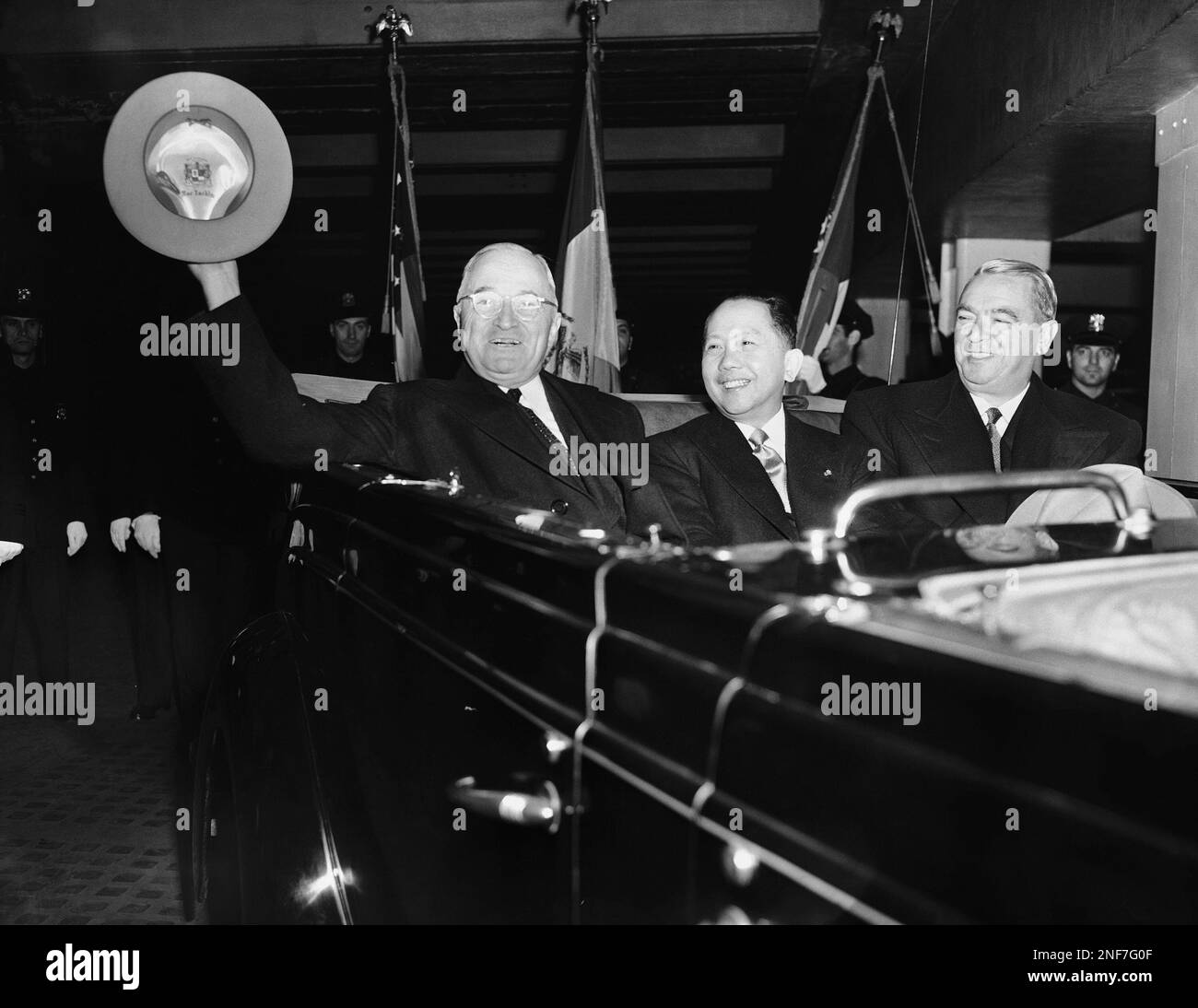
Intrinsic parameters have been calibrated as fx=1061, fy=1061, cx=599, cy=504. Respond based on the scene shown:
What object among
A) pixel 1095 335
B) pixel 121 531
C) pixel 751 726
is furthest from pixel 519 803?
pixel 1095 335

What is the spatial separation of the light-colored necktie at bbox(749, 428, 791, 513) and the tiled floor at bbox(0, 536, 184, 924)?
1.71 meters

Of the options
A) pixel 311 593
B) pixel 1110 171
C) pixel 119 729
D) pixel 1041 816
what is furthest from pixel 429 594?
pixel 1110 171

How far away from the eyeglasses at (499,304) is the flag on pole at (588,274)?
9.35 ft

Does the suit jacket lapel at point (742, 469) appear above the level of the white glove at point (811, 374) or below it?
below

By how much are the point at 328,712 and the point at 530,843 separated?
66 centimetres

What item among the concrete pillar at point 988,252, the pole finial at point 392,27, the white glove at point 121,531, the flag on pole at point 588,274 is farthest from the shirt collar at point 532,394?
the concrete pillar at point 988,252

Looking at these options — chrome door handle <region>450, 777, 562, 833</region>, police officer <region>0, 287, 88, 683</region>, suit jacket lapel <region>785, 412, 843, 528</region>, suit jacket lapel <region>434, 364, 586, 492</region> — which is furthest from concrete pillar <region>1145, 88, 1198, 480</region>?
police officer <region>0, 287, 88, 683</region>

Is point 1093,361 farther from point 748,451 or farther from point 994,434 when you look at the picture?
point 748,451

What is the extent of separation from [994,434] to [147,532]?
335 cm

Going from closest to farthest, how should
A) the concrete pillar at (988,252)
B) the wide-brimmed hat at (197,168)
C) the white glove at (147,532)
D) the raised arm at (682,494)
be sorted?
the wide-brimmed hat at (197,168) → the raised arm at (682,494) → the white glove at (147,532) → the concrete pillar at (988,252)

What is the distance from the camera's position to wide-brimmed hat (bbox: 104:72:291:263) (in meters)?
1.94

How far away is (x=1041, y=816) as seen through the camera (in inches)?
29.1

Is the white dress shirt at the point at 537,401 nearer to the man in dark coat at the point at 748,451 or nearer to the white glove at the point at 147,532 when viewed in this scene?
the man in dark coat at the point at 748,451

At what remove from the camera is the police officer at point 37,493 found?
4.83 m
